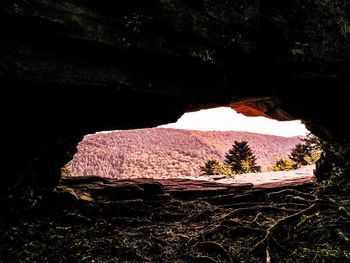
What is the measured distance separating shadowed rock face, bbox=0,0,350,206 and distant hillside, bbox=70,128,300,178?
71.0ft

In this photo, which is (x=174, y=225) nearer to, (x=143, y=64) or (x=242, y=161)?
(x=143, y=64)

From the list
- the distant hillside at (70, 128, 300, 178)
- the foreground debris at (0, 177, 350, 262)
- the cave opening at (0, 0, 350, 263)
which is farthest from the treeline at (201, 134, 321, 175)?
the cave opening at (0, 0, 350, 263)

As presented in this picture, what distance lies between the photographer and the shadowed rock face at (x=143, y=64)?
3.71 meters

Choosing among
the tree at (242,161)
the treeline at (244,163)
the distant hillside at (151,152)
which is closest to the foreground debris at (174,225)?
the treeline at (244,163)

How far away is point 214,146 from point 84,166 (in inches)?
750

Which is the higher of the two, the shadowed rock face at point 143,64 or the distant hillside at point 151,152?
the shadowed rock face at point 143,64

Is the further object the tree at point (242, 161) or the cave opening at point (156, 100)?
the tree at point (242, 161)

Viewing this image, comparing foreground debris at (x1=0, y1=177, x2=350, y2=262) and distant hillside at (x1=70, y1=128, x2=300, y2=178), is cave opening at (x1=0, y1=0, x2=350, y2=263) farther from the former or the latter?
distant hillside at (x1=70, y1=128, x2=300, y2=178)

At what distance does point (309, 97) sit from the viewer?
6047mm

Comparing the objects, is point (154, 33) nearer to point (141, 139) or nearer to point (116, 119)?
point (116, 119)

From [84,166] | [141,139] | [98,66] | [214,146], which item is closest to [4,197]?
[98,66]

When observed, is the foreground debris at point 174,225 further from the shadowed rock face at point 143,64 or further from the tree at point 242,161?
the tree at point 242,161

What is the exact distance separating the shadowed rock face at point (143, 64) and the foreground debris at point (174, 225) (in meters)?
0.93

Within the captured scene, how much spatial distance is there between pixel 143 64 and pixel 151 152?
1177 inches
